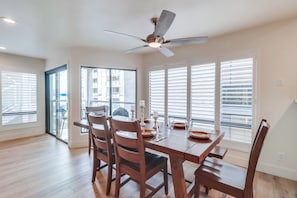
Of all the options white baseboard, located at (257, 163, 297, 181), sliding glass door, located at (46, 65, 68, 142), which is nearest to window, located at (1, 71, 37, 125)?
sliding glass door, located at (46, 65, 68, 142)

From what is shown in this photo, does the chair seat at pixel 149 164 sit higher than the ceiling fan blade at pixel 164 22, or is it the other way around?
the ceiling fan blade at pixel 164 22

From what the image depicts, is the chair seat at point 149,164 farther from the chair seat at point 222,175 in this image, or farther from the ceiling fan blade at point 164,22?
the ceiling fan blade at point 164,22

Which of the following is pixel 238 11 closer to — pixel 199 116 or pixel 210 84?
pixel 210 84

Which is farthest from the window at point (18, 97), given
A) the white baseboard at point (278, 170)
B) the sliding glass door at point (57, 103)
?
the white baseboard at point (278, 170)

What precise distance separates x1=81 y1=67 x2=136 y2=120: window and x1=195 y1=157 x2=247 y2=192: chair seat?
3117mm

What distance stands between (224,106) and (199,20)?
1.65 m

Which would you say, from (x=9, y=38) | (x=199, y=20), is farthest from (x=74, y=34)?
(x=199, y=20)

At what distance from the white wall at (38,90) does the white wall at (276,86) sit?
Answer: 5344 mm

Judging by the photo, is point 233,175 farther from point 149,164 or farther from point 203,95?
point 203,95

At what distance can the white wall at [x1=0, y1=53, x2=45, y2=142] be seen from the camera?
439 centimetres

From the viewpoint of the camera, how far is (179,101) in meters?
3.90

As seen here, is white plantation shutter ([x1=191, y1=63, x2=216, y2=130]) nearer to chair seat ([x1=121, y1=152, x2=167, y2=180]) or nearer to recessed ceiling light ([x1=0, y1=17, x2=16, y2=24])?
chair seat ([x1=121, y1=152, x2=167, y2=180])

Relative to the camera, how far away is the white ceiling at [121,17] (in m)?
2.02

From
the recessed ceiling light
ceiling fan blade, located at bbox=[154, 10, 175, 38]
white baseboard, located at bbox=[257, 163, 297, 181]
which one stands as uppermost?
the recessed ceiling light
